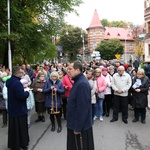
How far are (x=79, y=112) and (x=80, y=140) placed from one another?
1.76 ft

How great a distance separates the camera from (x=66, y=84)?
24.6 ft

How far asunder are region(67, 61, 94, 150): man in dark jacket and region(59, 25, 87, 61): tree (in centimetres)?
5797

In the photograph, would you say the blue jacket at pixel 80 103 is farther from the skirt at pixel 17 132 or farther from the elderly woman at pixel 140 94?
the elderly woman at pixel 140 94

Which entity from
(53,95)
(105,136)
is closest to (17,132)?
(53,95)

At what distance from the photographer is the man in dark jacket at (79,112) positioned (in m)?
3.59

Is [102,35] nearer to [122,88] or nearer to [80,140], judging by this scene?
[122,88]

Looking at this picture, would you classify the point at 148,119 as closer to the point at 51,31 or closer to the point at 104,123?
the point at 104,123

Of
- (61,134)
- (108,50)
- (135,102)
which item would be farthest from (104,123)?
(108,50)

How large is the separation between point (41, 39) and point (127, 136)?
500 inches

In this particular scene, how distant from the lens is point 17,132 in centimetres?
517

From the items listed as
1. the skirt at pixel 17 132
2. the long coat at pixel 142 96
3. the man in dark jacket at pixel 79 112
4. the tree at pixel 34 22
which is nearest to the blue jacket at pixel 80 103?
the man in dark jacket at pixel 79 112

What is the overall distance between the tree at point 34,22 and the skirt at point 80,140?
10.9 metres

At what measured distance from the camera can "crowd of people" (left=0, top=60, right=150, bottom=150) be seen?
370 centimetres

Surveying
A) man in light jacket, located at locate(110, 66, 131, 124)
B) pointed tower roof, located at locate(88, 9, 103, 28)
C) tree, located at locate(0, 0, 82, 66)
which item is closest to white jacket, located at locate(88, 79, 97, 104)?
man in light jacket, located at locate(110, 66, 131, 124)
